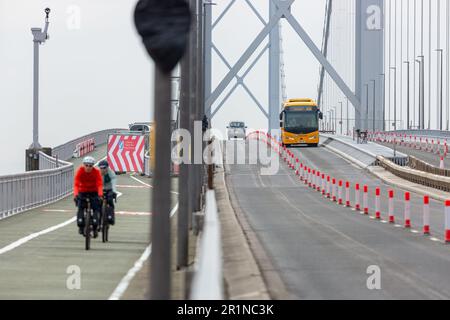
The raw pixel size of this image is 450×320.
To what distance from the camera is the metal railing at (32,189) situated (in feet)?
101

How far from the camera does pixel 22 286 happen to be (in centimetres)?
1504

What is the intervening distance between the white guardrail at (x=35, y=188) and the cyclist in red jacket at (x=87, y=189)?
8.61 m

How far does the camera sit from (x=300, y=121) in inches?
3371

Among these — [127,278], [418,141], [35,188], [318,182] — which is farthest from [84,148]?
[127,278]

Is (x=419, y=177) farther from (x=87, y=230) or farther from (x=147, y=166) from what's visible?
(x=87, y=230)

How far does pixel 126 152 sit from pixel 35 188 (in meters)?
20.3

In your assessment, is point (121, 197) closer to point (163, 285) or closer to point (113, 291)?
point (113, 291)

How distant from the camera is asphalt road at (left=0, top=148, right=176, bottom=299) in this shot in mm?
14812

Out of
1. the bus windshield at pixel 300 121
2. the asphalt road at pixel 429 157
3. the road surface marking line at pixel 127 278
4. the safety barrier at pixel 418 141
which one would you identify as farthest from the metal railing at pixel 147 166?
the road surface marking line at pixel 127 278

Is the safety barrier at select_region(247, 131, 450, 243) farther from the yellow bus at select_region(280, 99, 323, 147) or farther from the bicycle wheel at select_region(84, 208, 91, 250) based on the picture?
the bicycle wheel at select_region(84, 208, 91, 250)

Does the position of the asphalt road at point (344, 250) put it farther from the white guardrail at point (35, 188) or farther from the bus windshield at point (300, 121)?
the bus windshield at point (300, 121)

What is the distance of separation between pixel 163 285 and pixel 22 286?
7.83 m

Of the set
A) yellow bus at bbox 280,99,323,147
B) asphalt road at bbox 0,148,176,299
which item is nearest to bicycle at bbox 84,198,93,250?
asphalt road at bbox 0,148,176,299
